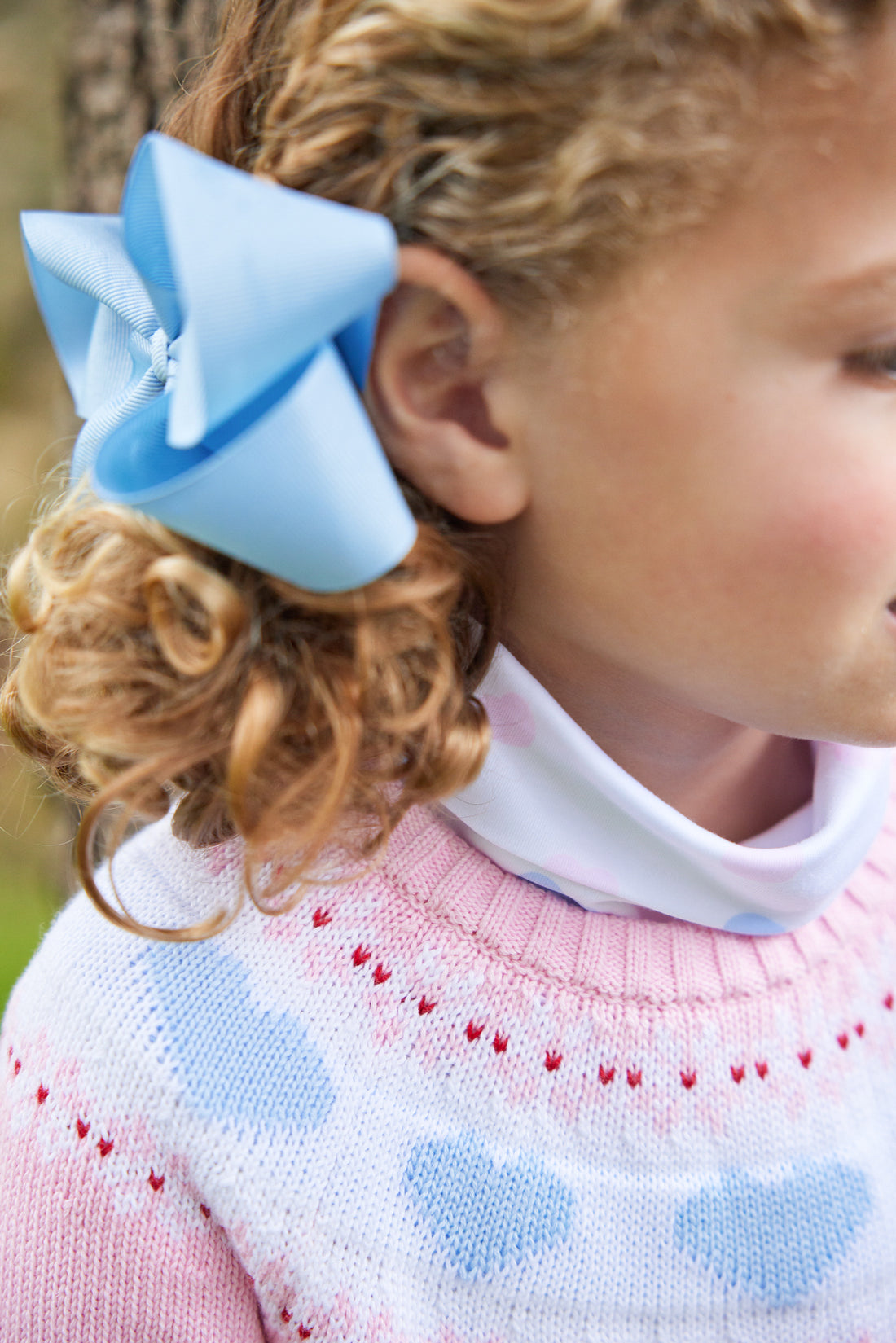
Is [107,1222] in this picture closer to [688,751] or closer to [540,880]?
[540,880]

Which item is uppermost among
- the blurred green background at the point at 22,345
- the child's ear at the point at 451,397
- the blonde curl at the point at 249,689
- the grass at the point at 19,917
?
the child's ear at the point at 451,397

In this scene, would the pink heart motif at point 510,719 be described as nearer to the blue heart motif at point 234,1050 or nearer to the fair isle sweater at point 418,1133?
the fair isle sweater at point 418,1133

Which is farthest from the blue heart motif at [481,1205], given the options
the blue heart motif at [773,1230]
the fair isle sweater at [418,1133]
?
the blue heart motif at [773,1230]

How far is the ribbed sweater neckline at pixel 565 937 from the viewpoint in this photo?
0.89m

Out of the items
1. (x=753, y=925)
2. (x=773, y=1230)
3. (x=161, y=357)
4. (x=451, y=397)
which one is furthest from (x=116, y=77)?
(x=773, y=1230)

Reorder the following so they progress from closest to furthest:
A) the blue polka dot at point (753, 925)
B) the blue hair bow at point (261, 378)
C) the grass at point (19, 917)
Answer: the blue hair bow at point (261, 378) < the blue polka dot at point (753, 925) < the grass at point (19, 917)

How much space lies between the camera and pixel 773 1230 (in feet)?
2.92

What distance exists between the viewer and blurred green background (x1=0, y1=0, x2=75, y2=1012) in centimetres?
226

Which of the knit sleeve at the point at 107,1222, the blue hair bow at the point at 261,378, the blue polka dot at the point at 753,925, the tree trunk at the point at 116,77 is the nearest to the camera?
the blue hair bow at the point at 261,378

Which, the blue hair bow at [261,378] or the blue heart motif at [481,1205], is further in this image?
the blue heart motif at [481,1205]

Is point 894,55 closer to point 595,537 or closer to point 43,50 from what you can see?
point 595,537

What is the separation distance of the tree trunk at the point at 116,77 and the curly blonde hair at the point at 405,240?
62 centimetres

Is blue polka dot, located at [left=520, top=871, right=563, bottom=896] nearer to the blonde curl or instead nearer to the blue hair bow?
the blonde curl

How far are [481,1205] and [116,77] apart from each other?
4.68ft
